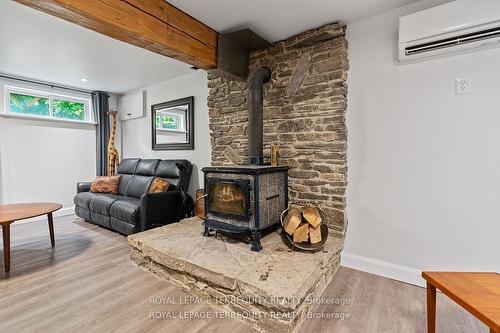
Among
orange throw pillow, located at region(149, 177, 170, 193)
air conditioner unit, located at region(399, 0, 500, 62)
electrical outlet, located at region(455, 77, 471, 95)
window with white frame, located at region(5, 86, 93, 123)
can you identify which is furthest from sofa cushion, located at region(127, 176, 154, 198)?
electrical outlet, located at region(455, 77, 471, 95)

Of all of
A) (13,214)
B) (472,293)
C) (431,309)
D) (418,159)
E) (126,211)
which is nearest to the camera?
(472,293)

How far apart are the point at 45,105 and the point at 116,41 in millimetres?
2669

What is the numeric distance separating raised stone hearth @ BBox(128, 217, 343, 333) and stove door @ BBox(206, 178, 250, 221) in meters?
0.29

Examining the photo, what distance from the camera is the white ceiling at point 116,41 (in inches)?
80.4

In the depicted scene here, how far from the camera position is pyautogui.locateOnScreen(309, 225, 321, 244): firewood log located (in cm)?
203

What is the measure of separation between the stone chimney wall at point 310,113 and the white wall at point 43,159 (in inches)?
140

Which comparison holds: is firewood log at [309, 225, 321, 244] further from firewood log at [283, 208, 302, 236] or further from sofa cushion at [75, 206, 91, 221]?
sofa cushion at [75, 206, 91, 221]

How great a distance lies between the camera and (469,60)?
5.97 ft

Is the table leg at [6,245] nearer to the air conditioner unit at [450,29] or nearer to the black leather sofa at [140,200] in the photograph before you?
the black leather sofa at [140,200]

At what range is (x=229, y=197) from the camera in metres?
2.28

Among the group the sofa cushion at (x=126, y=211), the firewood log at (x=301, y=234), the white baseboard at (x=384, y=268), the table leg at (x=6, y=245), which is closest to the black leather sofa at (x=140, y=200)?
the sofa cushion at (x=126, y=211)

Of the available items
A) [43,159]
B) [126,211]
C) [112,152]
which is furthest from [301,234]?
[43,159]

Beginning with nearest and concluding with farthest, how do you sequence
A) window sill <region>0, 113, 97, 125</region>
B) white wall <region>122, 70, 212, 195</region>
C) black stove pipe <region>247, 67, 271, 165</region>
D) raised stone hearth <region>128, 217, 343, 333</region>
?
raised stone hearth <region>128, 217, 343, 333</region>
black stove pipe <region>247, 67, 271, 165</region>
white wall <region>122, 70, 212, 195</region>
window sill <region>0, 113, 97, 125</region>

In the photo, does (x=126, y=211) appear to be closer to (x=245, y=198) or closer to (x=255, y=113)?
(x=245, y=198)
